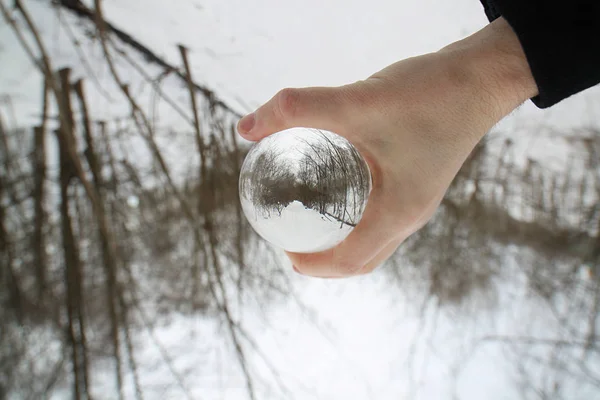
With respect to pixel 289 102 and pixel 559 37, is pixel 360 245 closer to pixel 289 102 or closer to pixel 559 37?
pixel 289 102

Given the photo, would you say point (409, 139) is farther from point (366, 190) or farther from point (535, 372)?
point (535, 372)

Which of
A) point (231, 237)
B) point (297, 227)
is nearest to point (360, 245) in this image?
point (297, 227)

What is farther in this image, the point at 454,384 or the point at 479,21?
the point at 454,384

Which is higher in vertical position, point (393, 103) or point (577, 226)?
point (393, 103)

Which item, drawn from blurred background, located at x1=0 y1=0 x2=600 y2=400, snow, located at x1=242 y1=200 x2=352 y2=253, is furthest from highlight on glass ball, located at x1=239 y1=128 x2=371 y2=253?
blurred background, located at x1=0 y1=0 x2=600 y2=400

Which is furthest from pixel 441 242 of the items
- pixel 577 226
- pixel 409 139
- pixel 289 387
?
pixel 409 139

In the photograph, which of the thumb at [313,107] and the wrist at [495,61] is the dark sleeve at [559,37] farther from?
the thumb at [313,107]

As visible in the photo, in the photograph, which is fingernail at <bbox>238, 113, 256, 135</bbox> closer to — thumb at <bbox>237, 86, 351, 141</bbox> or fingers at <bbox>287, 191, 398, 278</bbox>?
thumb at <bbox>237, 86, 351, 141</bbox>
